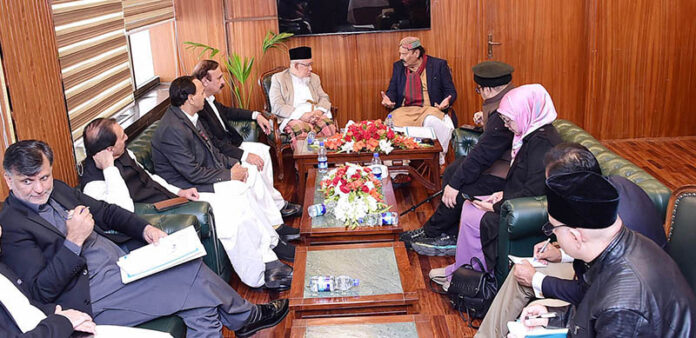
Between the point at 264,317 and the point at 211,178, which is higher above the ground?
the point at 211,178

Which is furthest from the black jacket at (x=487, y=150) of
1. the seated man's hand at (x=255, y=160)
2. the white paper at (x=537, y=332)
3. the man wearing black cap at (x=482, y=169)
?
the white paper at (x=537, y=332)

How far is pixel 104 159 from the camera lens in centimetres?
352

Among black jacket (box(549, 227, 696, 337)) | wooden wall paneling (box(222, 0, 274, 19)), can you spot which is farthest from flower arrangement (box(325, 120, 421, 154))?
black jacket (box(549, 227, 696, 337))

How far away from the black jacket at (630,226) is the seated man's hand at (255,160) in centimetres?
263

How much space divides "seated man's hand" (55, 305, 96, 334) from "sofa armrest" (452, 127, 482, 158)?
124 inches

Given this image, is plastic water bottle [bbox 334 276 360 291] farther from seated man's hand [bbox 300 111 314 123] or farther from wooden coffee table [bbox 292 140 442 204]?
seated man's hand [bbox 300 111 314 123]

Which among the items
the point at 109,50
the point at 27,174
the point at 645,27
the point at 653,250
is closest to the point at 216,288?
the point at 27,174

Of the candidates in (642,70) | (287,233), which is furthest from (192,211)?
(642,70)

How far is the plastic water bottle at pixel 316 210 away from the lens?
402cm

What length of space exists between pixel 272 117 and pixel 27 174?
3.29 meters

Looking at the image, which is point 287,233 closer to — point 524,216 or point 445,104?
point 524,216

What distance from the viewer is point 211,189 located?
4320 mm

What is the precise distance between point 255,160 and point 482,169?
166 centimetres

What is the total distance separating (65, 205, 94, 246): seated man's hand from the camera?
9.30ft
